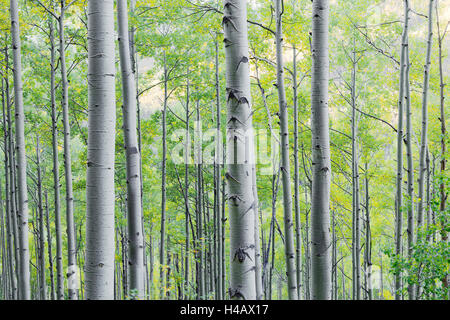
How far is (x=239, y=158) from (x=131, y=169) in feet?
6.97

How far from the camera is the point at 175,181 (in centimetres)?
1562

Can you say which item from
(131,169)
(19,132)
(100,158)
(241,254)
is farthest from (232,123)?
(19,132)

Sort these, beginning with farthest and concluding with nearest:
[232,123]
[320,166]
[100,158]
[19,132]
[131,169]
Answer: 1. [19,132]
2. [131,169]
3. [320,166]
4. [100,158]
5. [232,123]

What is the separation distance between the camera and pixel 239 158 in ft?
7.95

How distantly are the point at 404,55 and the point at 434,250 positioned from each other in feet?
11.2

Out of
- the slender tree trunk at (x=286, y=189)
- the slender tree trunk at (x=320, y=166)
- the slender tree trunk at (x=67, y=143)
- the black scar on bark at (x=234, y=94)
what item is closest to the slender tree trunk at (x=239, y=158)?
the black scar on bark at (x=234, y=94)

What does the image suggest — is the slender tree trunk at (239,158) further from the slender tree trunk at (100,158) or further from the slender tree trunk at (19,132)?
the slender tree trunk at (19,132)

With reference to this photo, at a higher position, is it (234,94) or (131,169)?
(234,94)

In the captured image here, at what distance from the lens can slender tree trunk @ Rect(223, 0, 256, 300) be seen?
93.0 inches

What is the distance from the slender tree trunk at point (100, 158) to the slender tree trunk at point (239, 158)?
0.87m

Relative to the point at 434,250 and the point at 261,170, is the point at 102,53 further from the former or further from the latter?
the point at 261,170

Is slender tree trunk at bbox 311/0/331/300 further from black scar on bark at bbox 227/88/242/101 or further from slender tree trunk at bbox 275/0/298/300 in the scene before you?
slender tree trunk at bbox 275/0/298/300

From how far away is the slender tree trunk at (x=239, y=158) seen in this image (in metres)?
2.36

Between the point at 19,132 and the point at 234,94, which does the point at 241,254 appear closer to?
the point at 234,94
